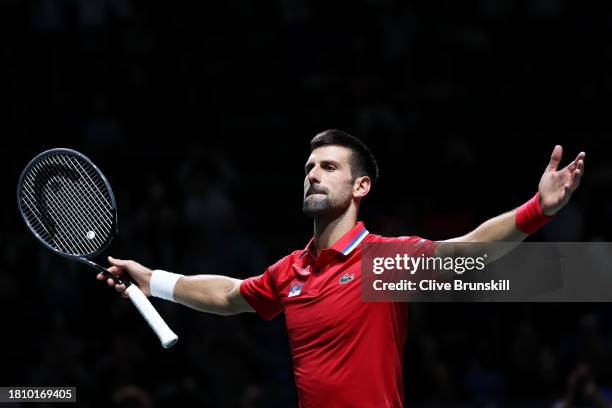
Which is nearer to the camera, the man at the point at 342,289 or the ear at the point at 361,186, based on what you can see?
the man at the point at 342,289

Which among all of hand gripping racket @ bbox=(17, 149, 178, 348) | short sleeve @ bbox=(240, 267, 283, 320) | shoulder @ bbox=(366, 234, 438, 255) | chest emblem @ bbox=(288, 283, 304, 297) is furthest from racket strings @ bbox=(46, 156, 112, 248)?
shoulder @ bbox=(366, 234, 438, 255)

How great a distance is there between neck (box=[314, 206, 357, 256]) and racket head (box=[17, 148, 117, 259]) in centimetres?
132

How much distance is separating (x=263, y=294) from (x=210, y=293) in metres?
0.39

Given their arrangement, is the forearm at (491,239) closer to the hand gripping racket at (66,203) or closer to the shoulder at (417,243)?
the shoulder at (417,243)

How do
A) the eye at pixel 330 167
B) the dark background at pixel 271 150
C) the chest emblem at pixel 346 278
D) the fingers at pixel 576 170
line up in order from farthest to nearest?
the dark background at pixel 271 150, the eye at pixel 330 167, the chest emblem at pixel 346 278, the fingers at pixel 576 170

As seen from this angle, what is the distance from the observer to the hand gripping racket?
6.54 m

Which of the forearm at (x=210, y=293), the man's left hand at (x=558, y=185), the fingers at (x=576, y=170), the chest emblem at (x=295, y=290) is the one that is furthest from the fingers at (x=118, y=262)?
the fingers at (x=576, y=170)

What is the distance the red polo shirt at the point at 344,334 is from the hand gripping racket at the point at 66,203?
133 centimetres

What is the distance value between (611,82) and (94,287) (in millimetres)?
5905

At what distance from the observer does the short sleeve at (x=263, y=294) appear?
6.17 meters

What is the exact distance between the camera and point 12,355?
1059 cm

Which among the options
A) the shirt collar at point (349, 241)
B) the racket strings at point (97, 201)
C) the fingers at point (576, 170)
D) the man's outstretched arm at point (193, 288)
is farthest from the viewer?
the racket strings at point (97, 201)

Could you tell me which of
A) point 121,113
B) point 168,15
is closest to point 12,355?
point 121,113

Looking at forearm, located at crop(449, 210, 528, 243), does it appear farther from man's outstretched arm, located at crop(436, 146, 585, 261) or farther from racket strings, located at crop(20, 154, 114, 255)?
racket strings, located at crop(20, 154, 114, 255)
